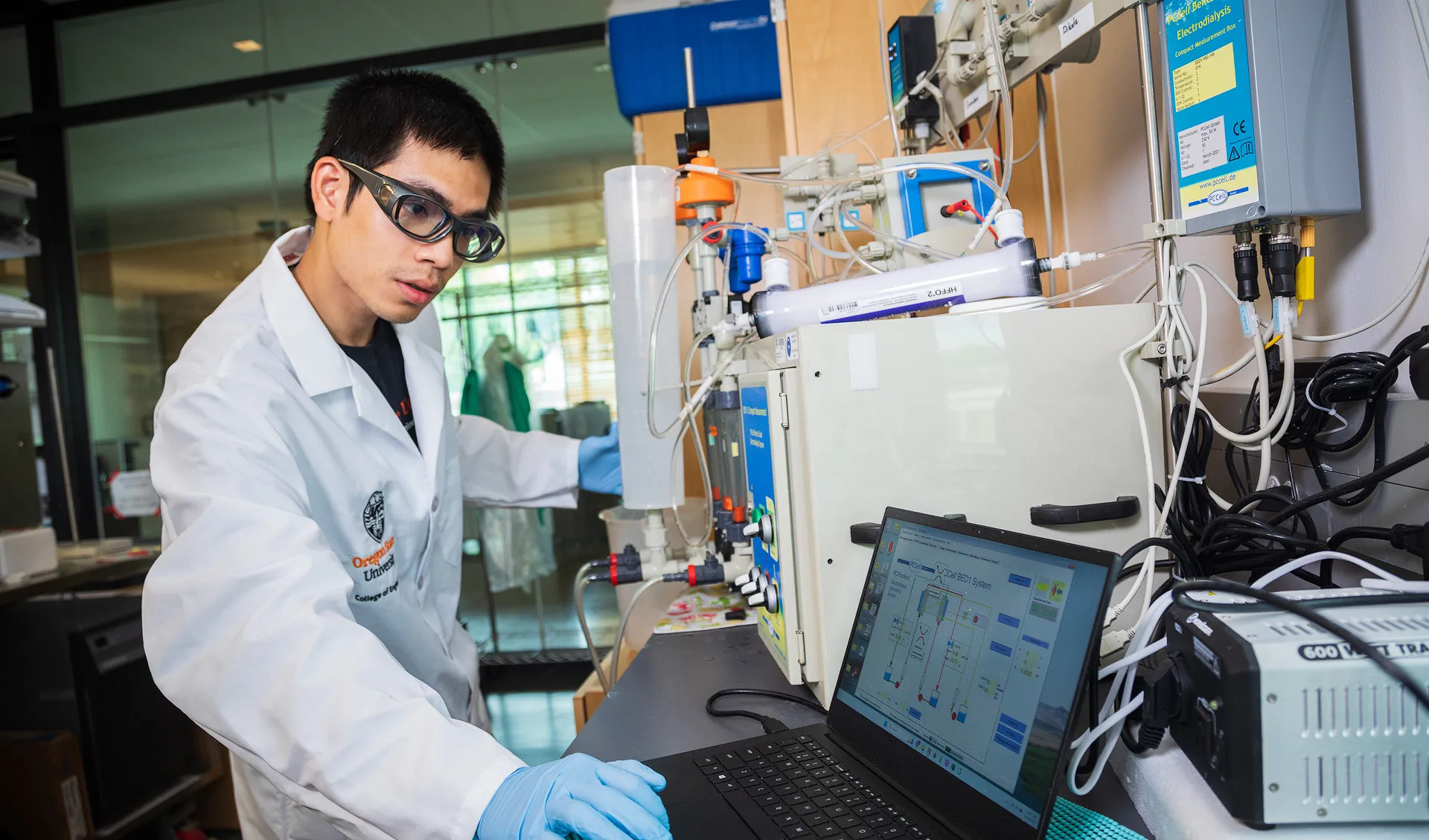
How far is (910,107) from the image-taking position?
5.28 ft

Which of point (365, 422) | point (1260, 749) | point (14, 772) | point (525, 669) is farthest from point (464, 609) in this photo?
point (1260, 749)

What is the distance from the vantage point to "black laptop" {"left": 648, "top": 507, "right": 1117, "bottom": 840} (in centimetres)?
62

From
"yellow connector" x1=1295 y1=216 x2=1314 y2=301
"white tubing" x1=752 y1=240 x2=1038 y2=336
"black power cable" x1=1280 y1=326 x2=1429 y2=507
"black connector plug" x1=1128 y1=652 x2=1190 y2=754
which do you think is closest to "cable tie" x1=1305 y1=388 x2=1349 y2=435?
"black power cable" x1=1280 y1=326 x2=1429 y2=507

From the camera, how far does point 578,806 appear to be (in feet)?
2.29

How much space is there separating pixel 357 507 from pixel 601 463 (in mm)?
681

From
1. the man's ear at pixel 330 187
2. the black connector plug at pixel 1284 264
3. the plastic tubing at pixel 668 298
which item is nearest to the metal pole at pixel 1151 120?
the black connector plug at pixel 1284 264

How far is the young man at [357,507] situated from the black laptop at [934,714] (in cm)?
12

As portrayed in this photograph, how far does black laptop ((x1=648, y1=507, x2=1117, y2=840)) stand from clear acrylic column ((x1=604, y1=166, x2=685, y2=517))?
79 centimetres

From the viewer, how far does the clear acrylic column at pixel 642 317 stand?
5.30ft

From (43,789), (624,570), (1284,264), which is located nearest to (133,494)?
(43,789)

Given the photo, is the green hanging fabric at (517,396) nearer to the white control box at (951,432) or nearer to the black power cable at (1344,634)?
the white control box at (951,432)

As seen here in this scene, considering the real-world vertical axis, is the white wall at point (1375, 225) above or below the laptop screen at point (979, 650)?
above

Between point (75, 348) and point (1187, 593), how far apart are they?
4.86 meters

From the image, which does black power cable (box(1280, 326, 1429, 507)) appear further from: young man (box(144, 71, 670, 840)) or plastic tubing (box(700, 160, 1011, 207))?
young man (box(144, 71, 670, 840))
